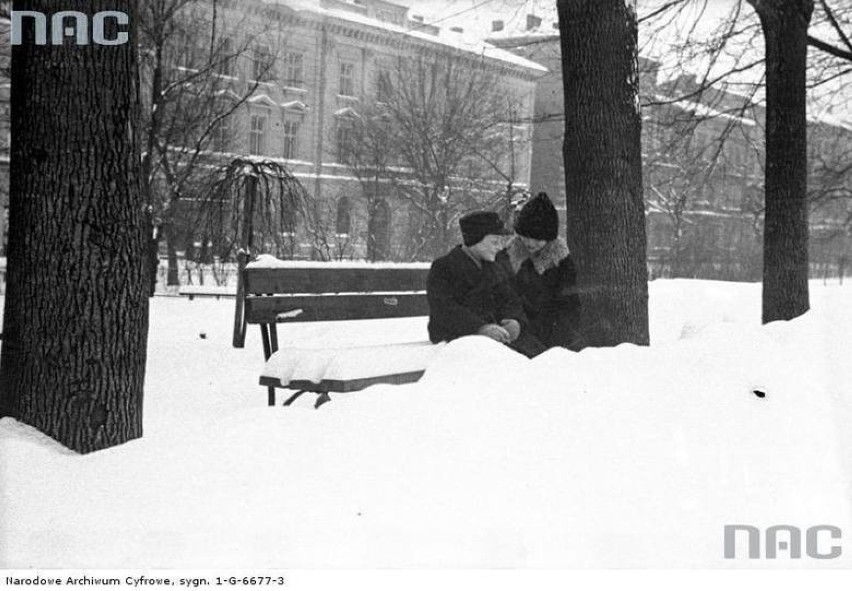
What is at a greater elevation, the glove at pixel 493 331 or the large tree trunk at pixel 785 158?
the large tree trunk at pixel 785 158

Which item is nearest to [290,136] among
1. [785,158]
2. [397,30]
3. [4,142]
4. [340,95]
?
[340,95]

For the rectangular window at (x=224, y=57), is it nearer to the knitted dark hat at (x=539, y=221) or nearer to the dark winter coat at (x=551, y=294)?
the knitted dark hat at (x=539, y=221)

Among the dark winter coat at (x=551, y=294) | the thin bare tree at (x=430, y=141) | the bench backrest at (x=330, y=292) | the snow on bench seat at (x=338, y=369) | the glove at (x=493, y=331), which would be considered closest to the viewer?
the snow on bench seat at (x=338, y=369)

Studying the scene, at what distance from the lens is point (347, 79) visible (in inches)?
1401

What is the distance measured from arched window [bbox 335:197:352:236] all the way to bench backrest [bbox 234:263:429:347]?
84.9ft

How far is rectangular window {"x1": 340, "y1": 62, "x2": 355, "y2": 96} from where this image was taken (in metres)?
35.1

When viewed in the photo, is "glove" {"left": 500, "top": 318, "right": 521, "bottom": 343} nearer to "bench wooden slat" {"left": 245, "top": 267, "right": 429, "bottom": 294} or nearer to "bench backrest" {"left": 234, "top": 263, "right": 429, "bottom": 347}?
"bench backrest" {"left": 234, "top": 263, "right": 429, "bottom": 347}

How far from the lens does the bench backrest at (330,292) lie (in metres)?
7.25

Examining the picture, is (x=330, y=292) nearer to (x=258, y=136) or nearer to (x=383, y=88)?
(x=383, y=88)

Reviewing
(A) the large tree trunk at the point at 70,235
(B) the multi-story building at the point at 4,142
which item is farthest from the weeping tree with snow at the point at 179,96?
(A) the large tree trunk at the point at 70,235

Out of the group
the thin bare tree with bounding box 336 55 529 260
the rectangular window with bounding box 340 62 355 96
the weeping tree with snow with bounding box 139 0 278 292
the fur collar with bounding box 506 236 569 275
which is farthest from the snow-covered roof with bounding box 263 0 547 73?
the fur collar with bounding box 506 236 569 275

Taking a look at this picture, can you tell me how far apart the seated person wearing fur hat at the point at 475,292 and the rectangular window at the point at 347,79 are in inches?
1181

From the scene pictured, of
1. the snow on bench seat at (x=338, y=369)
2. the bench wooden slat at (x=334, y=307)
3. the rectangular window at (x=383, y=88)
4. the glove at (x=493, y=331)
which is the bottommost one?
the snow on bench seat at (x=338, y=369)

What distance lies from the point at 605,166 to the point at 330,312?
2.50 meters
